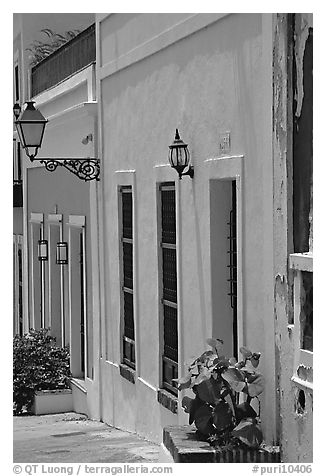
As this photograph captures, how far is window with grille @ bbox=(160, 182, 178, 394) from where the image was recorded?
8070 millimetres

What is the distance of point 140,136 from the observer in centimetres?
865

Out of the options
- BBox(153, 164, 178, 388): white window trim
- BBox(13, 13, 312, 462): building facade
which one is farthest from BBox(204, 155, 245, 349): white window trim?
BBox(153, 164, 178, 388): white window trim

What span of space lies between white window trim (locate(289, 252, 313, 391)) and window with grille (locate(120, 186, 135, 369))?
3.24 m

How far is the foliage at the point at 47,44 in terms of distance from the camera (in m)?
10.9

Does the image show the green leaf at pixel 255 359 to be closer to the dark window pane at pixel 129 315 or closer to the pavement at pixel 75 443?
the pavement at pixel 75 443

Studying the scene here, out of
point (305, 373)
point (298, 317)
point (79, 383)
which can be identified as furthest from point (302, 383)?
point (79, 383)

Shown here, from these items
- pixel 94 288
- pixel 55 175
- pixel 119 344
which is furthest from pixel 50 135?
pixel 119 344

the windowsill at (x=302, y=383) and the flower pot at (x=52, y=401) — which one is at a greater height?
the windowsill at (x=302, y=383)

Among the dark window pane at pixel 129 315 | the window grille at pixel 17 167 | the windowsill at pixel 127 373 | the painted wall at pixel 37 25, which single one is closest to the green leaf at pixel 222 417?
the painted wall at pixel 37 25

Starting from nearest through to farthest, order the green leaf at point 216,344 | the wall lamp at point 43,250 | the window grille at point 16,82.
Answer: the green leaf at point 216,344
the wall lamp at point 43,250
the window grille at point 16,82

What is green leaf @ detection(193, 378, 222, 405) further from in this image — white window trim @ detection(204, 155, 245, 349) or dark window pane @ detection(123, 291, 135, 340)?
dark window pane @ detection(123, 291, 135, 340)

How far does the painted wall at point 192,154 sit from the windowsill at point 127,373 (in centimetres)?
8

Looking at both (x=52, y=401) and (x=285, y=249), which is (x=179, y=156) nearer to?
(x=285, y=249)

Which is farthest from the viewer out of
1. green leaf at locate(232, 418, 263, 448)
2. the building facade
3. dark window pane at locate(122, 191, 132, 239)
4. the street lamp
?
dark window pane at locate(122, 191, 132, 239)
